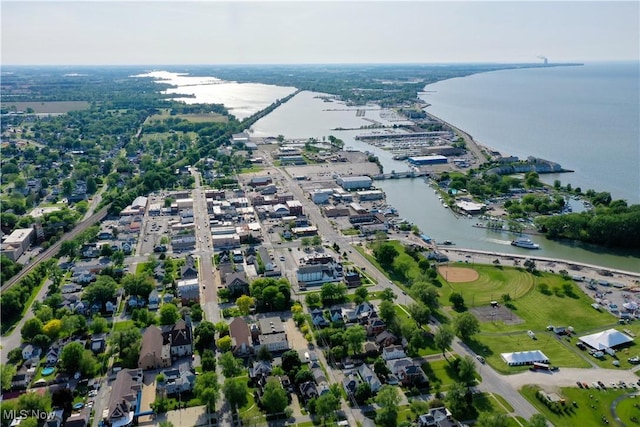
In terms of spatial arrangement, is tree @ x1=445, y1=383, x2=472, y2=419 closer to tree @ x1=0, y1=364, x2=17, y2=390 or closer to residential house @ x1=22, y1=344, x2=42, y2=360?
tree @ x1=0, y1=364, x2=17, y2=390

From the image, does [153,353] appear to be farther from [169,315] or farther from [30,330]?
[30,330]

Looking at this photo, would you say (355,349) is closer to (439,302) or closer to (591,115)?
(439,302)

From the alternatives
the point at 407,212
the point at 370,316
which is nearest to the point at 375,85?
the point at 407,212

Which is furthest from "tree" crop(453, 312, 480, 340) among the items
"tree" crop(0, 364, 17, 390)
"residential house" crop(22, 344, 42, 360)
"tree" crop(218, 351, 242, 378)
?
"tree" crop(0, 364, 17, 390)

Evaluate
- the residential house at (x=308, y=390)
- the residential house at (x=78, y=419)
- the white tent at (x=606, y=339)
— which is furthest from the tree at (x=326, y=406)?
the white tent at (x=606, y=339)

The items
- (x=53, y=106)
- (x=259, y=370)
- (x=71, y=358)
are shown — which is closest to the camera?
(x=259, y=370)

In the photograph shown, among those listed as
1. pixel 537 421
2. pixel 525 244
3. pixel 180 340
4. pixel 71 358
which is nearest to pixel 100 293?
pixel 71 358
